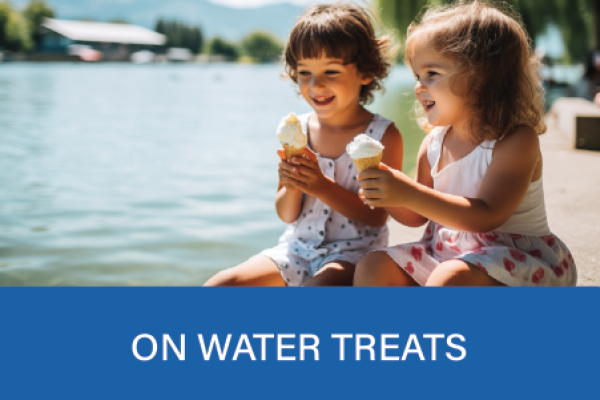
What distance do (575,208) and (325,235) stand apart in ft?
7.04

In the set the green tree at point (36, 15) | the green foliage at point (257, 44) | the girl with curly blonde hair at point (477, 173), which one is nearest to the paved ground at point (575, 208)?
the girl with curly blonde hair at point (477, 173)

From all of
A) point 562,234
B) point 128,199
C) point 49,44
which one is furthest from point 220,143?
point 49,44

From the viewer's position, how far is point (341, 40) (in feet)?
8.46

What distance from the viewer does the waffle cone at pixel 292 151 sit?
7.68 ft

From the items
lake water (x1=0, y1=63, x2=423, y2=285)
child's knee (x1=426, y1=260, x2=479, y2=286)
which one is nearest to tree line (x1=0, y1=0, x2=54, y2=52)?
lake water (x1=0, y1=63, x2=423, y2=285)

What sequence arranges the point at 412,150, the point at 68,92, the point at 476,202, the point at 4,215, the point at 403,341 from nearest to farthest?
the point at 403,341, the point at 476,202, the point at 4,215, the point at 412,150, the point at 68,92

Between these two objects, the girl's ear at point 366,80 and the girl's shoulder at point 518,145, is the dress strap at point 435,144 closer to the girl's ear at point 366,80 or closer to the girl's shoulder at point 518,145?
the girl's shoulder at point 518,145

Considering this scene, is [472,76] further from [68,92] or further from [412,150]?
[68,92]

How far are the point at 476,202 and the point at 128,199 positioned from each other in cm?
493

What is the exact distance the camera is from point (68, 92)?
914 inches

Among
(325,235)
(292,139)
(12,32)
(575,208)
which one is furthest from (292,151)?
(12,32)

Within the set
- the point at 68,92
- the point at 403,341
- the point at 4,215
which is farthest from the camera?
the point at 68,92

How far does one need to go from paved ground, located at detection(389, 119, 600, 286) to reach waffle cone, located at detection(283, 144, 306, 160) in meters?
1.13

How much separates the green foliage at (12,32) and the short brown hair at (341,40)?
85.9 metres
